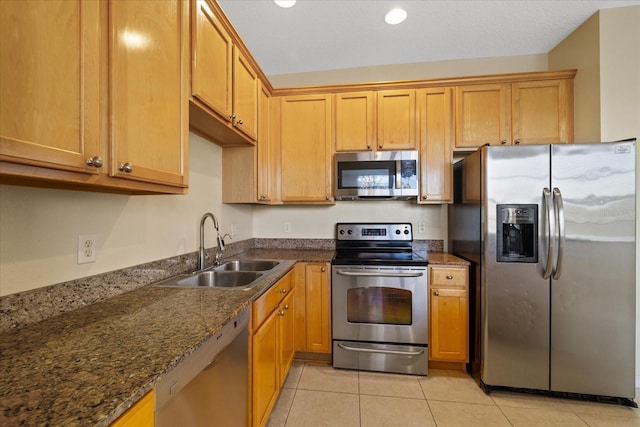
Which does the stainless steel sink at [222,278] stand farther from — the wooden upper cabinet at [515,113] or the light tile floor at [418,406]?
the wooden upper cabinet at [515,113]

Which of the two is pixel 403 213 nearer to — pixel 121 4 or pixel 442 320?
pixel 442 320

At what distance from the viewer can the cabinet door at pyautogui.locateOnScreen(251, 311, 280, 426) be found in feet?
4.34

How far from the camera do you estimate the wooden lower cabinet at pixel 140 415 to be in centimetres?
57

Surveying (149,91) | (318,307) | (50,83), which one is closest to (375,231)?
(318,307)

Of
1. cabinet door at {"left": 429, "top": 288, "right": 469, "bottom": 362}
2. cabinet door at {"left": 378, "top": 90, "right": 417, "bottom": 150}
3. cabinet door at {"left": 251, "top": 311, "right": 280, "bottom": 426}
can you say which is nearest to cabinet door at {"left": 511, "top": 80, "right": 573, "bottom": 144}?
cabinet door at {"left": 378, "top": 90, "right": 417, "bottom": 150}

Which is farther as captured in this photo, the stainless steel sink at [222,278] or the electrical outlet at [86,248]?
the stainless steel sink at [222,278]

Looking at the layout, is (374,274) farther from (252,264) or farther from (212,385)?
(212,385)

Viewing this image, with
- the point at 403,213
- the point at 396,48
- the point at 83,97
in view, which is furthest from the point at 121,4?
the point at 403,213

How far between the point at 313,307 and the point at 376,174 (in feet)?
4.29

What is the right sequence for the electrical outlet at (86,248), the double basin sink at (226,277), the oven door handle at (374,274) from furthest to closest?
1. the oven door handle at (374,274)
2. the double basin sink at (226,277)
3. the electrical outlet at (86,248)

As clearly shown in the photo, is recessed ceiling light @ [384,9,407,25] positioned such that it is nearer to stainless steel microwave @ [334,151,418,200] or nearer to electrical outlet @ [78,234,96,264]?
stainless steel microwave @ [334,151,418,200]

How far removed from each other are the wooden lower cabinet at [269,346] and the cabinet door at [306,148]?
89 centimetres

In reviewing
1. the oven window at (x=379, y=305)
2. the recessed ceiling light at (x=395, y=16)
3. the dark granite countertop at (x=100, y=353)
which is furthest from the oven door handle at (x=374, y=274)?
the recessed ceiling light at (x=395, y=16)

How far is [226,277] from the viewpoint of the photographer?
5.92 ft
